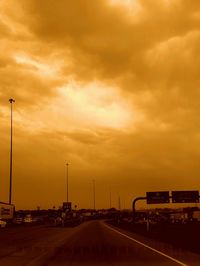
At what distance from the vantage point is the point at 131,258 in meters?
19.5

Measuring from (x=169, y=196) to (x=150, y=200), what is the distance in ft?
12.2

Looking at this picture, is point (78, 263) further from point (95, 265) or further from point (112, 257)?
point (112, 257)

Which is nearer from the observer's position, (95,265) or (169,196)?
(95,265)

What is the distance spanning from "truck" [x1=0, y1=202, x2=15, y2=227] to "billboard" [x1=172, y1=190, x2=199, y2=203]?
27.7 metres

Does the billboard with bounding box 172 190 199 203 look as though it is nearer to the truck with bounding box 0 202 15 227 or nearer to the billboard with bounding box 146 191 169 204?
the billboard with bounding box 146 191 169 204

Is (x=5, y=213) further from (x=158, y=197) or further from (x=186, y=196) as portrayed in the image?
(x=186, y=196)

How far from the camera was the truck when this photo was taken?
261 ft

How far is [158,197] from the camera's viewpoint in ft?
265

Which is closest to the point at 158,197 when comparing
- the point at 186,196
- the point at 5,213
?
the point at 186,196

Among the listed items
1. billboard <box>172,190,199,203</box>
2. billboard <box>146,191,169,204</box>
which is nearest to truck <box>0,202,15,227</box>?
billboard <box>146,191,169,204</box>

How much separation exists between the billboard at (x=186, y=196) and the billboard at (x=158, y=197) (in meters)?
1.64

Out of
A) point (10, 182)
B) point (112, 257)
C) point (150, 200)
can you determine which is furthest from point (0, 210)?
point (112, 257)

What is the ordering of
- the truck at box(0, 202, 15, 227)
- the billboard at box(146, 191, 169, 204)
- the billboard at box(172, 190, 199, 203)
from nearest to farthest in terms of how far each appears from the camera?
the truck at box(0, 202, 15, 227)
the billboard at box(146, 191, 169, 204)
the billboard at box(172, 190, 199, 203)

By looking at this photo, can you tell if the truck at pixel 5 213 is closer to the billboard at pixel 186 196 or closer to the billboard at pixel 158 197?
the billboard at pixel 158 197
